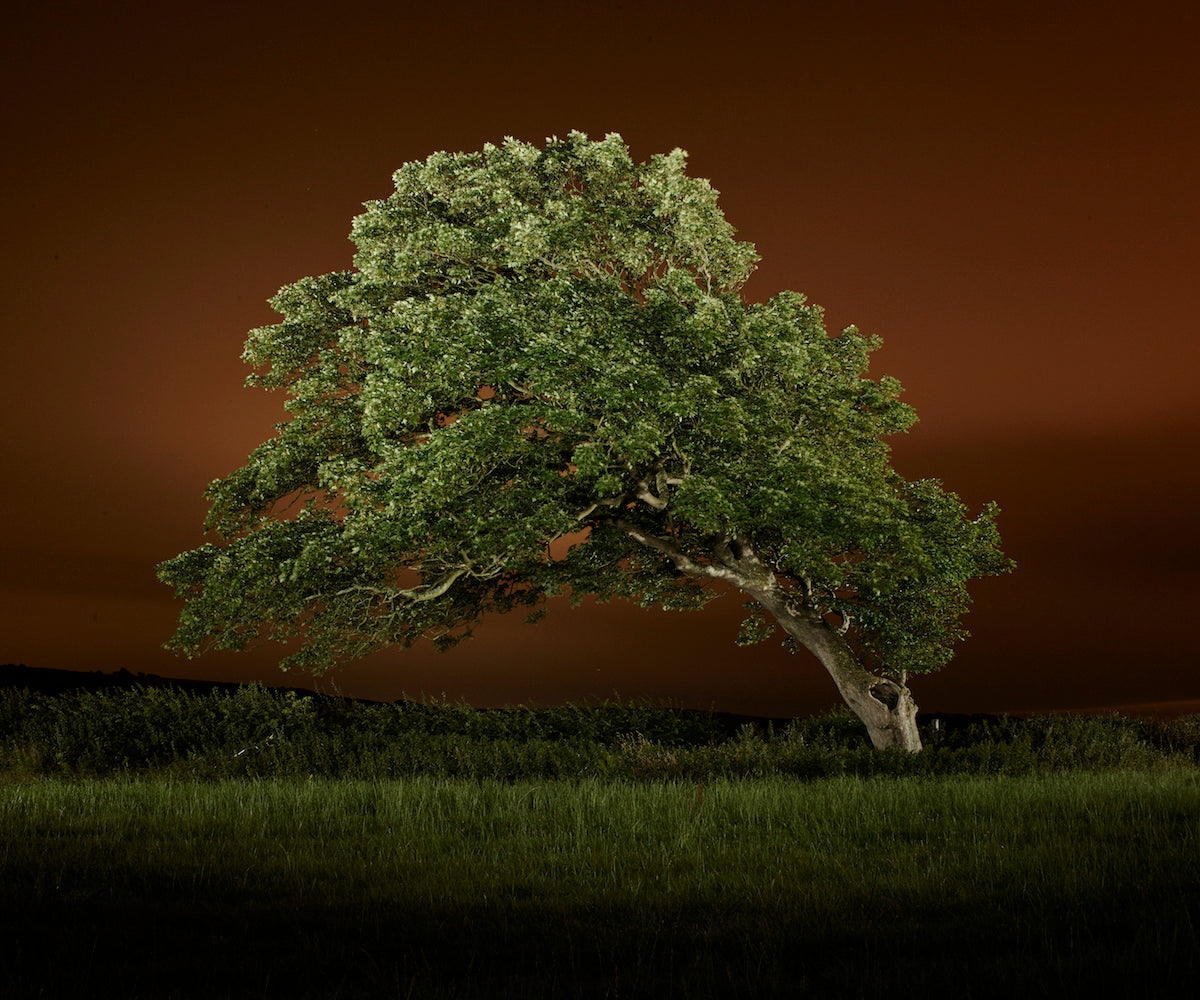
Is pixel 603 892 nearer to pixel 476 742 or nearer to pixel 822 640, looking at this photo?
pixel 476 742

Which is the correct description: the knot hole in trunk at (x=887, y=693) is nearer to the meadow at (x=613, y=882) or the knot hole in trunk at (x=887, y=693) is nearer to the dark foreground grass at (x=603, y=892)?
the meadow at (x=613, y=882)

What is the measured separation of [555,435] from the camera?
19.9 metres

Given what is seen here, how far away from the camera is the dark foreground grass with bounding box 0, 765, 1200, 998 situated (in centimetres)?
600

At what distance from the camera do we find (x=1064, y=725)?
84.2ft

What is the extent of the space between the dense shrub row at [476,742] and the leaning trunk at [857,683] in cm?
83

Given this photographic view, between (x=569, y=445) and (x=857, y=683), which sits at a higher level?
(x=569, y=445)

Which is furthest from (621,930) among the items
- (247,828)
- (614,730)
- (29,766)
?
(614,730)

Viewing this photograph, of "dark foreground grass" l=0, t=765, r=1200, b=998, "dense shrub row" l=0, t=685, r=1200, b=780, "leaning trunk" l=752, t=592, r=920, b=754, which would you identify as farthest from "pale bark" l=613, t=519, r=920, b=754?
"dark foreground grass" l=0, t=765, r=1200, b=998

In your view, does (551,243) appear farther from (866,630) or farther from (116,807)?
(116,807)

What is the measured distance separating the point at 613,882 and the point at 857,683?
600 inches

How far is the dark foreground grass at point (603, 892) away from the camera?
6000mm

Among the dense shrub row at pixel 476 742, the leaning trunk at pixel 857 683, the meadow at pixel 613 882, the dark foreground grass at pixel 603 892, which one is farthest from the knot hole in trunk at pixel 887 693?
the dark foreground grass at pixel 603 892

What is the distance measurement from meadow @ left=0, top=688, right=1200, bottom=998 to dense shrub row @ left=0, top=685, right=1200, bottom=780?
302 millimetres

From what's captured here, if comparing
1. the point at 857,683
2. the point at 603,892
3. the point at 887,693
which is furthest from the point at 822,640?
the point at 603,892
